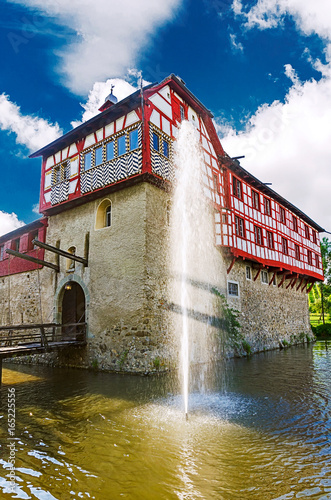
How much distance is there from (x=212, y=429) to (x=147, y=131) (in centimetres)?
911

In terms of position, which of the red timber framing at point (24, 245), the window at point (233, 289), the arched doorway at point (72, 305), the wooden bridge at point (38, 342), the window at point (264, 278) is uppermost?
the red timber framing at point (24, 245)

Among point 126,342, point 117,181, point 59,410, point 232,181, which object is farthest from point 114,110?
point 59,410

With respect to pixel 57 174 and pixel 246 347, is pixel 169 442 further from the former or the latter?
pixel 57 174

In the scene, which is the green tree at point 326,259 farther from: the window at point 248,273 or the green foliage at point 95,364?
the green foliage at point 95,364

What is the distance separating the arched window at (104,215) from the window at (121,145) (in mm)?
1901

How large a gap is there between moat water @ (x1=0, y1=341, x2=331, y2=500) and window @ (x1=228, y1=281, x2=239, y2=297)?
21.7 ft

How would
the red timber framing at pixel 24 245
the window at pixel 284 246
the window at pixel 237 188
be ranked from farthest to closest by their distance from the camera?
the window at pixel 284 246, the window at pixel 237 188, the red timber framing at pixel 24 245

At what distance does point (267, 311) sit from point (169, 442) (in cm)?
1467

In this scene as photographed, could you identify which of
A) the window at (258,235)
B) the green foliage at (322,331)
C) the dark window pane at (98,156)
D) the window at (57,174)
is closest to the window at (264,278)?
the window at (258,235)

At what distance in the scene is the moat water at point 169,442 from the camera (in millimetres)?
3262

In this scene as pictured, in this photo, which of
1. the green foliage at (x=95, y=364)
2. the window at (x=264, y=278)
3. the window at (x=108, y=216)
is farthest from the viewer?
the window at (x=264, y=278)

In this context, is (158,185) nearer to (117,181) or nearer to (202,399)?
(117,181)

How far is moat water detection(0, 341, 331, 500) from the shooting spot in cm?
326

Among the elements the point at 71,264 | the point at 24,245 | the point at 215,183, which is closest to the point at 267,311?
the point at 215,183
